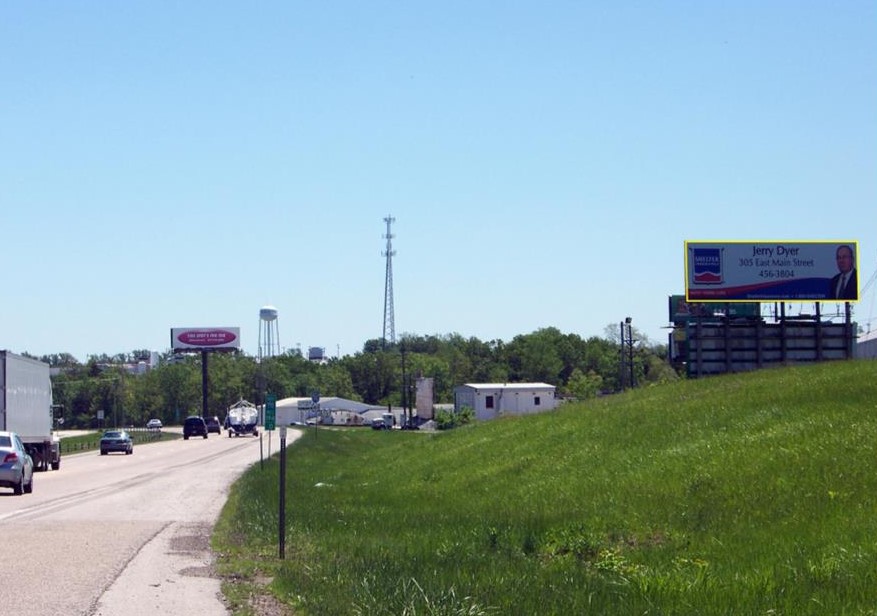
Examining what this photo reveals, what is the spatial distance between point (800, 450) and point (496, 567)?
25.6ft

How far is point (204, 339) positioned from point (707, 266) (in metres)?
107

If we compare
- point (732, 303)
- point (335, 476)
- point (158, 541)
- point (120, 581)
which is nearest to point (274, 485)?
point (335, 476)

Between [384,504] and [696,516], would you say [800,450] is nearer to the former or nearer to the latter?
[696,516]

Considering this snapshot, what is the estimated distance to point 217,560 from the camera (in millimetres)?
15680

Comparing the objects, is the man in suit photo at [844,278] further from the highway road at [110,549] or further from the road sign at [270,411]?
the road sign at [270,411]

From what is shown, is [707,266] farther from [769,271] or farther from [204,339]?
[204,339]

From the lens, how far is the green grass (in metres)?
11.3

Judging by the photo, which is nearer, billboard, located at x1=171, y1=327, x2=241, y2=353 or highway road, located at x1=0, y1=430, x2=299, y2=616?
highway road, located at x1=0, y1=430, x2=299, y2=616

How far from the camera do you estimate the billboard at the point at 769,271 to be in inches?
2064

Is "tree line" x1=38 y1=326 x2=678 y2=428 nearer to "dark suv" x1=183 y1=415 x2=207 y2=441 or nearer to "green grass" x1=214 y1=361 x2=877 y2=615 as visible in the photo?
"dark suv" x1=183 y1=415 x2=207 y2=441

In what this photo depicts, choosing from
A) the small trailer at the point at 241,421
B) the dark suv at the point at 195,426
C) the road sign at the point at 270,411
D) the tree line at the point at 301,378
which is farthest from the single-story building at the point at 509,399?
the road sign at the point at 270,411

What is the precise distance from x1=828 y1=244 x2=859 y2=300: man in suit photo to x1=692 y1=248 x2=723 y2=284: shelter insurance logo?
16.9 ft

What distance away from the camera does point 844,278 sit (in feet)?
173

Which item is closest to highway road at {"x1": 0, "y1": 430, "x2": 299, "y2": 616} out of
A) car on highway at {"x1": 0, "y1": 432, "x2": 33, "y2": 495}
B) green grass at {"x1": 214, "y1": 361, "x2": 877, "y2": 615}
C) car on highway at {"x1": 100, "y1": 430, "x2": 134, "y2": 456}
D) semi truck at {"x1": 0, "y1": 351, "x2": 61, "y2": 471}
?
car on highway at {"x1": 0, "y1": 432, "x2": 33, "y2": 495}
